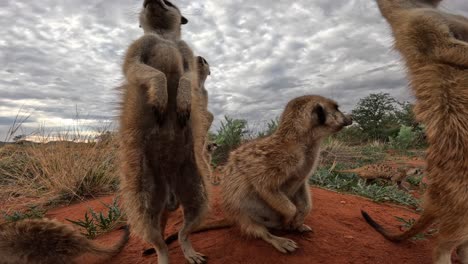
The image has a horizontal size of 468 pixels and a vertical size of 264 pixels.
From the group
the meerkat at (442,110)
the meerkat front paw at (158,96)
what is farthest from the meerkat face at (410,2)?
the meerkat front paw at (158,96)

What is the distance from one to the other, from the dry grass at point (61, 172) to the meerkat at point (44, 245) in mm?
2544

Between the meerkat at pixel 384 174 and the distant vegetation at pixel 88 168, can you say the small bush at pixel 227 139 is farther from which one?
the meerkat at pixel 384 174

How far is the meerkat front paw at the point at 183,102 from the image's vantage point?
8.18ft

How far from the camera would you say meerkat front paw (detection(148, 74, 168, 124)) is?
95.5 inches

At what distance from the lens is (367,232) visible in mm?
2941

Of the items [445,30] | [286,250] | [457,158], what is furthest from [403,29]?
[286,250]

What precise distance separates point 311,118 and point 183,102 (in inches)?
42.2

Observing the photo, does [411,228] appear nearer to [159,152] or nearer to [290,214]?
[290,214]

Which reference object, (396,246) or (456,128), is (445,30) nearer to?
(456,128)

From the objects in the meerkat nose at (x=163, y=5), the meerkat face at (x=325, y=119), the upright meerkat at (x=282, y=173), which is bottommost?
the upright meerkat at (x=282, y=173)

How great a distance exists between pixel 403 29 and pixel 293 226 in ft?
5.81

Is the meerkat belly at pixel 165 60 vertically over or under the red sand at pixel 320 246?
over

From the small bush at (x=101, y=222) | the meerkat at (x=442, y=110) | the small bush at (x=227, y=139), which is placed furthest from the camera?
the small bush at (x=227, y=139)

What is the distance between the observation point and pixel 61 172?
555 cm
